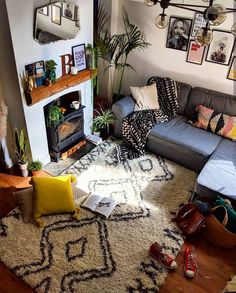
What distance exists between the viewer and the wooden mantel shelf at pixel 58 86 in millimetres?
2748

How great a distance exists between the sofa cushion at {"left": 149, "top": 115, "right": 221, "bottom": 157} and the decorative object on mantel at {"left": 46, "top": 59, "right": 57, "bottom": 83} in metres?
1.47

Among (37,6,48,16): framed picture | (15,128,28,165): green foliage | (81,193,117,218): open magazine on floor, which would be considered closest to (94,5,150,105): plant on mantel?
(37,6,48,16): framed picture

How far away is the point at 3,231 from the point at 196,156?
2344mm

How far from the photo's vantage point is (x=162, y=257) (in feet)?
7.64

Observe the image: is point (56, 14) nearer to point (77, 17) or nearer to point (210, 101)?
point (77, 17)

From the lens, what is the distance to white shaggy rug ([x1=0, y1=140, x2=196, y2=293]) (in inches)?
85.9

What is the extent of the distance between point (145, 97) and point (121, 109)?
1.47ft

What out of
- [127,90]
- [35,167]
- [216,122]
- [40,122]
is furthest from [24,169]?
[216,122]

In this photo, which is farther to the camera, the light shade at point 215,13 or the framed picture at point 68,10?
the framed picture at point 68,10

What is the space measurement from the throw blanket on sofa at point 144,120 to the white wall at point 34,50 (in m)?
0.73

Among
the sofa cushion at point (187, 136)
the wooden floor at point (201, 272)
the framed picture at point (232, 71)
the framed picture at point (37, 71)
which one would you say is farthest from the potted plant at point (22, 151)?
the framed picture at point (232, 71)

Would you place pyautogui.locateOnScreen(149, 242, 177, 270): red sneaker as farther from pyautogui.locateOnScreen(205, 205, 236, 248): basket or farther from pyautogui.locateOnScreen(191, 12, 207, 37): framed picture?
pyautogui.locateOnScreen(191, 12, 207, 37): framed picture

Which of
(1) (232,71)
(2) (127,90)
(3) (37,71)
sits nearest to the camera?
(3) (37,71)

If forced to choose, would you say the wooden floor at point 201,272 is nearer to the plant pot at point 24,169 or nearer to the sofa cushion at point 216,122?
the plant pot at point 24,169
